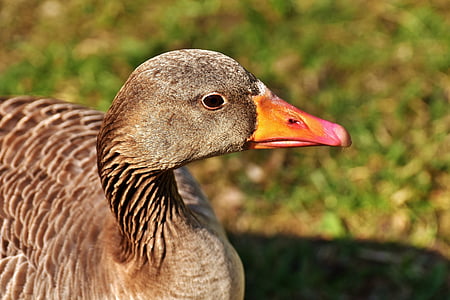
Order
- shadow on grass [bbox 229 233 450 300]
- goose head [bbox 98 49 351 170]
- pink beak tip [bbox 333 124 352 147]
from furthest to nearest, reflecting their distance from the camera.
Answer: shadow on grass [bbox 229 233 450 300] < pink beak tip [bbox 333 124 352 147] < goose head [bbox 98 49 351 170]

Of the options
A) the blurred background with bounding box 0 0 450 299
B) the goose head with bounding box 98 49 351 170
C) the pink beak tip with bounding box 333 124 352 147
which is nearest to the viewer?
the goose head with bounding box 98 49 351 170

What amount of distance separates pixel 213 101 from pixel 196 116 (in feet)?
0.32

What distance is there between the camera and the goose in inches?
102

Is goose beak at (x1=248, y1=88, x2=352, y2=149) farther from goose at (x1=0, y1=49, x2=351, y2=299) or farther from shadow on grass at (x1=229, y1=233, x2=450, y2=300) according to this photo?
shadow on grass at (x1=229, y1=233, x2=450, y2=300)

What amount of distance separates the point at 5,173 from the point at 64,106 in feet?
2.03

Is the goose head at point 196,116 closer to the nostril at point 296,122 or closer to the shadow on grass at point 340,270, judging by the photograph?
the nostril at point 296,122

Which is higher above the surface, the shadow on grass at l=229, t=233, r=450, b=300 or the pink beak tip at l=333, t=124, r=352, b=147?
the pink beak tip at l=333, t=124, r=352, b=147

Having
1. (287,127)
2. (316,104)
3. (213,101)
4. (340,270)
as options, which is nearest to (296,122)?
(287,127)

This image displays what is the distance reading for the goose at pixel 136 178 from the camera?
2600mm

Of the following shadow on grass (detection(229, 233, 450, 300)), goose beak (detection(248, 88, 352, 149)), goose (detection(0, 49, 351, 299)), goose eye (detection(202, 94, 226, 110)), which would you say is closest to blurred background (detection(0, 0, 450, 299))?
shadow on grass (detection(229, 233, 450, 300))

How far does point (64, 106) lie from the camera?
3.74 metres

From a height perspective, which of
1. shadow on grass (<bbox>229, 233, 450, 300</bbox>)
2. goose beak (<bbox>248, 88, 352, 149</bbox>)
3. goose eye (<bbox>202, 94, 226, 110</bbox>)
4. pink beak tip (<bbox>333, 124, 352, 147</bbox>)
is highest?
goose eye (<bbox>202, 94, 226, 110</bbox>)

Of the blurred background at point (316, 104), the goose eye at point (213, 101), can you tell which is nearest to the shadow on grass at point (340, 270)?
the blurred background at point (316, 104)

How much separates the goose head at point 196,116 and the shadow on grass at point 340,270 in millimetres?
1881
